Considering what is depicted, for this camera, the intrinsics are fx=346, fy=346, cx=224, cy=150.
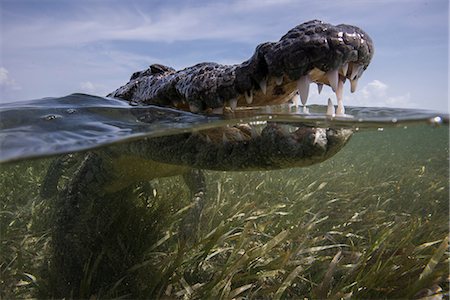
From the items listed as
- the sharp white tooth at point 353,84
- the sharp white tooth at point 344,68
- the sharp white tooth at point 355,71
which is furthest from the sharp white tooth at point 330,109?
the sharp white tooth at point 344,68

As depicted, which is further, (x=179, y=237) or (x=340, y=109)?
(x=179, y=237)

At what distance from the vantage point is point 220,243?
3.50 m

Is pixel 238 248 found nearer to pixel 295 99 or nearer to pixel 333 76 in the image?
pixel 295 99

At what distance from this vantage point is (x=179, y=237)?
356cm

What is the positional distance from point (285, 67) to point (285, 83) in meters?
0.34

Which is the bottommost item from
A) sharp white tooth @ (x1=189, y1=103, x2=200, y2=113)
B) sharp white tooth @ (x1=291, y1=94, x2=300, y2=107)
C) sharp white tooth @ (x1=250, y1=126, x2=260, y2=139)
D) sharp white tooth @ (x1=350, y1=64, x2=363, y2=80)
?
sharp white tooth @ (x1=250, y1=126, x2=260, y2=139)

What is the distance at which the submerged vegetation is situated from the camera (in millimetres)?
2838

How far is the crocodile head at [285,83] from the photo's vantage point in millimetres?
1750

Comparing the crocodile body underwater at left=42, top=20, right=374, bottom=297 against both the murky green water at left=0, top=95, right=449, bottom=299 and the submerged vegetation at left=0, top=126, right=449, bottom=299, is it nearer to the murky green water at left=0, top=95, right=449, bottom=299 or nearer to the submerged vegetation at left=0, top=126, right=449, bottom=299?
the murky green water at left=0, top=95, right=449, bottom=299

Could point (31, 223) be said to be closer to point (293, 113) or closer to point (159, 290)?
point (159, 290)

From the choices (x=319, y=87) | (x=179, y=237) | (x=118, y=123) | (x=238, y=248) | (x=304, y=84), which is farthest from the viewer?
(x=179, y=237)

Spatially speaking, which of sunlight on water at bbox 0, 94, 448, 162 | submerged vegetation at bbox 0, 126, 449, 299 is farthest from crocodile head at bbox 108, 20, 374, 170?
submerged vegetation at bbox 0, 126, 449, 299

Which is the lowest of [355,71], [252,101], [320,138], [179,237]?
[179,237]

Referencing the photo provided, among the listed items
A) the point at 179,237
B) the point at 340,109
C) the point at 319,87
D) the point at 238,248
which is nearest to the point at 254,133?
the point at 319,87
